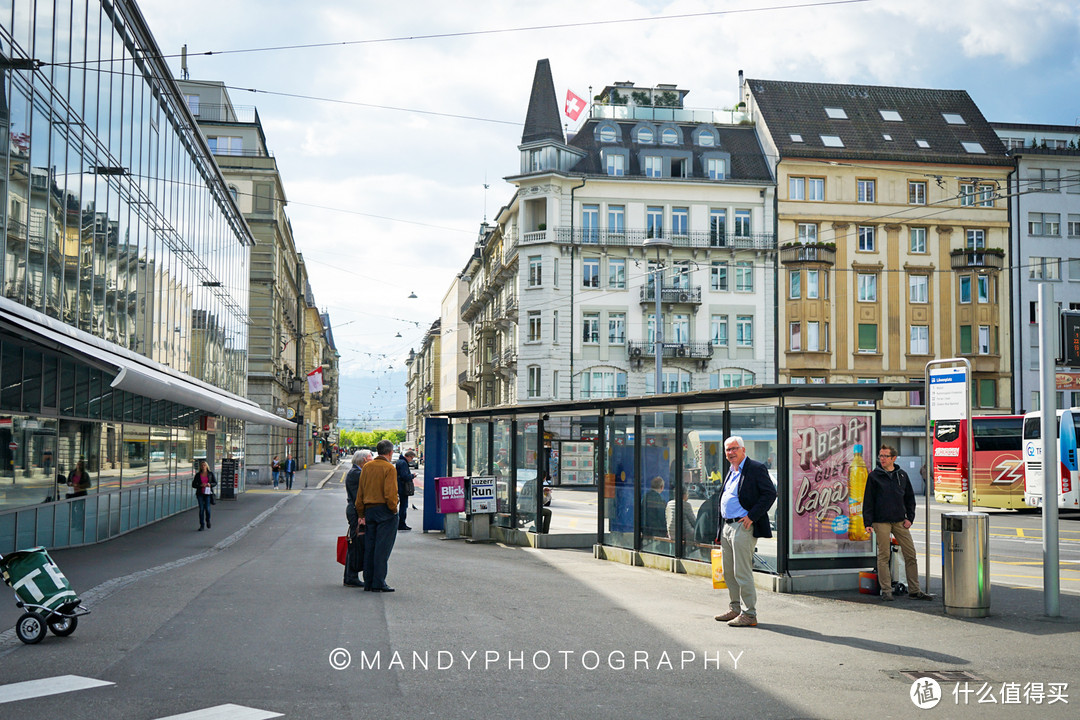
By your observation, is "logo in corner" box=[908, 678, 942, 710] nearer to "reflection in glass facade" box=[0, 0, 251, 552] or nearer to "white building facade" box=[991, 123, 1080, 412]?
"reflection in glass facade" box=[0, 0, 251, 552]

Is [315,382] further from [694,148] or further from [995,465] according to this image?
[995,465]

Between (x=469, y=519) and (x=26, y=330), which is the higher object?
(x=26, y=330)

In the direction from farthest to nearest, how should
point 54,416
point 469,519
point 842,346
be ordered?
1. point 842,346
2. point 469,519
3. point 54,416

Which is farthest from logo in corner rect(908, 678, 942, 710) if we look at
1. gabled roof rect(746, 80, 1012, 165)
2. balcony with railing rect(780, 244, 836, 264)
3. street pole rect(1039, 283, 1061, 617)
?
gabled roof rect(746, 80, 1012, 165)

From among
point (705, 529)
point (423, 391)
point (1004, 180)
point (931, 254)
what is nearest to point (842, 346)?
point (931, 254)

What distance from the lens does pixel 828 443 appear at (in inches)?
522

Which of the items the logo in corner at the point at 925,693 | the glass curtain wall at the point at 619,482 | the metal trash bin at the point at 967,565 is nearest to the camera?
the logo in corner at the point at 925,693

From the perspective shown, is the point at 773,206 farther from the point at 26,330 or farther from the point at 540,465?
the point at 26,330

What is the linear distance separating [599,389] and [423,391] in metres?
85.2

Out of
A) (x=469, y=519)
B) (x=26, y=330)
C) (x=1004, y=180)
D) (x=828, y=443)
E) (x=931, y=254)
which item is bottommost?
(x=469, y=519)

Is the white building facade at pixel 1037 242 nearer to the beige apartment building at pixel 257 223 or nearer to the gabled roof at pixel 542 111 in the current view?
the gabled roof at pixel 542 111

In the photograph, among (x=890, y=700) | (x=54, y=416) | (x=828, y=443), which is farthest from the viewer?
(x=54, y=416)

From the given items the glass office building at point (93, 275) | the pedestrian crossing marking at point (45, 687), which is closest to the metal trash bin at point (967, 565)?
the pedestrian crossing marking at point (45, 687)

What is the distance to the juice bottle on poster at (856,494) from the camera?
1325 cm
